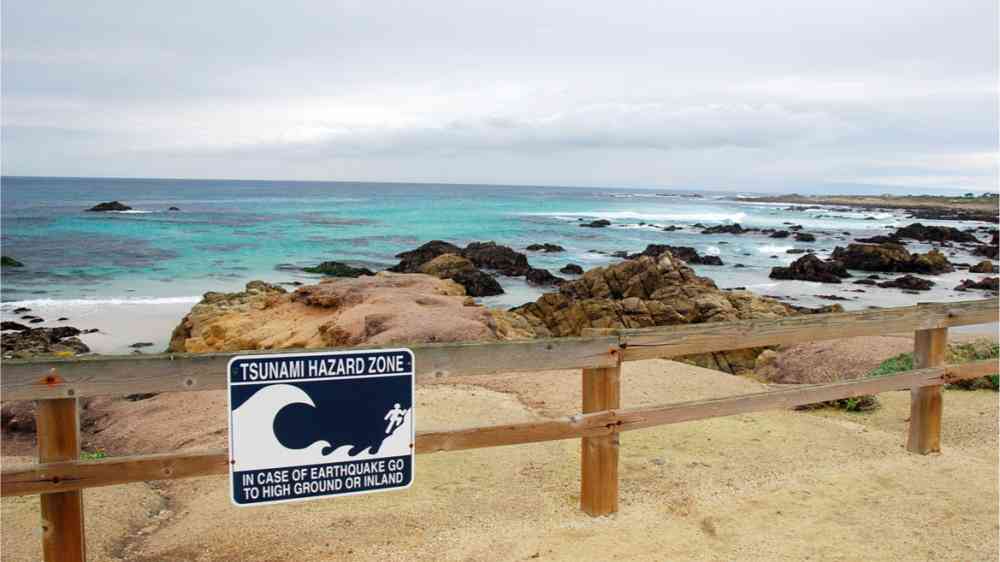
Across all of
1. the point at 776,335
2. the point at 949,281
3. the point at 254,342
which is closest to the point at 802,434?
the point at 776,335

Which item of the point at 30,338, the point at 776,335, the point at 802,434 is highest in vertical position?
the point at 776,335

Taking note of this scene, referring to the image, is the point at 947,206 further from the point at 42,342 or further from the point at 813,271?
the point at 42,342

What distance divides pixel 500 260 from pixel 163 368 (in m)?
→ 31.7

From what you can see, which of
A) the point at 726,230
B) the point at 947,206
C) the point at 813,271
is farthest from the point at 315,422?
the point at 947,206

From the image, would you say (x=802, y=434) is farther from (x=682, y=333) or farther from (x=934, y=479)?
(x=682, y=333)

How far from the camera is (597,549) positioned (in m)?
4.56

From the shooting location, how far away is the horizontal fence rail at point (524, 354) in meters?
3.68

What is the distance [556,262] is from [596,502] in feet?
123

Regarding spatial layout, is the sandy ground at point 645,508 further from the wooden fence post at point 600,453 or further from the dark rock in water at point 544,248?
the dark rock in water at point 544,248

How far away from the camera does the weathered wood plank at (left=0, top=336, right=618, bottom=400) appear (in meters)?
3.63

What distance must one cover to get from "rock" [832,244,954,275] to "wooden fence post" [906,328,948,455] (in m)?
32.5

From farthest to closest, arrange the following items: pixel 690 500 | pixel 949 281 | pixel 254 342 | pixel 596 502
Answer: pixel 949 281 < pixel 254 342 < pixel 690 500 < pixel 596 502

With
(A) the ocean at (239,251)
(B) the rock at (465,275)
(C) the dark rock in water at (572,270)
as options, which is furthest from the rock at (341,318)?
(C) the dark rock in water at (572,270)

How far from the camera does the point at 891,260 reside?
36000 mm
